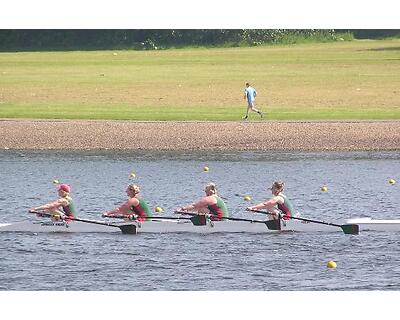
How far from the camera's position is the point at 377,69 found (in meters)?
74.4

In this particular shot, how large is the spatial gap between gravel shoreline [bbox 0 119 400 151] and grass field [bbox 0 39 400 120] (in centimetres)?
271

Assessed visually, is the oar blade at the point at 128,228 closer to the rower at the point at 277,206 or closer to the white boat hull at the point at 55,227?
the white boat hull at the point at 55,227

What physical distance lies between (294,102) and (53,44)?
37.4 meters

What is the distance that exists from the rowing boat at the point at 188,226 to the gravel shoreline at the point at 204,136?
1957 centimetres

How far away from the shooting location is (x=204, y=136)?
4947cm

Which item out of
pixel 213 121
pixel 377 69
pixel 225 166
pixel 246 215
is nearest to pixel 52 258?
pixel 246 215

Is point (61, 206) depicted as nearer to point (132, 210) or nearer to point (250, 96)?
point (132, 210)

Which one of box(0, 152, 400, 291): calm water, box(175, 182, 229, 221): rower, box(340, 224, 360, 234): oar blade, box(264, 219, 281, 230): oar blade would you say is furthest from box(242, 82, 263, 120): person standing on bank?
box(340, 224, 360, 234): oar blade

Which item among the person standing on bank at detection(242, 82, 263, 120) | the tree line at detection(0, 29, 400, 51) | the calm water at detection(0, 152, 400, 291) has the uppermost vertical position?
the tree line at detection(0, 29, 400, 51)

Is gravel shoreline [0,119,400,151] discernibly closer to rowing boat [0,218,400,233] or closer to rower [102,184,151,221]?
rowing boat [0,218,400,233]

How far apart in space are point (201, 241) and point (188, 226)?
1054mm

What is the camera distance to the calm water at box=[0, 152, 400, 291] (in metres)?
22.9

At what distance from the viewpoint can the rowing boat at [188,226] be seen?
28.3m

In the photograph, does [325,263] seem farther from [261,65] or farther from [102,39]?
[102,39]
